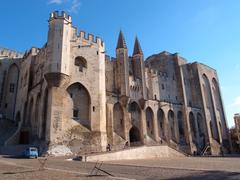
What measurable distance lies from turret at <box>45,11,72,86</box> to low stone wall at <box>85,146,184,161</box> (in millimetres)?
9828

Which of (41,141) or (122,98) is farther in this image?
(122,98)

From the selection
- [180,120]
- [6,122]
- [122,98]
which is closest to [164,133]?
[180,120]

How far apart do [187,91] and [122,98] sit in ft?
69.0

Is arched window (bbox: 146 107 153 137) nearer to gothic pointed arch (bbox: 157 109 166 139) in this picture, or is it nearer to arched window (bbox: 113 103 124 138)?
gothic pointed arch (bbox: 157 109 166 139)

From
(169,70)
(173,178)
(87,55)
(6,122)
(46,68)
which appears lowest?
(173,178)

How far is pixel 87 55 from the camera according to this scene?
26.7 metres

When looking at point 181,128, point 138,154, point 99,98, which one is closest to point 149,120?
point 181,128

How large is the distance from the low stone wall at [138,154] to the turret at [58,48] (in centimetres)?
983

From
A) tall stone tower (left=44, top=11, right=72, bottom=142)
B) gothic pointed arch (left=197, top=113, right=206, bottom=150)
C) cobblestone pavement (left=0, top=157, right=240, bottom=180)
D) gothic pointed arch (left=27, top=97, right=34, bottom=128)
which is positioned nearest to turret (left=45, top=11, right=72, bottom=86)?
tall stone tower (left=44, top=11, right=72, bottom=142)

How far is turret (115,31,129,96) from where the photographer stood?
1201 inches

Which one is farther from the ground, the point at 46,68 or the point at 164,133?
the point at 46,68

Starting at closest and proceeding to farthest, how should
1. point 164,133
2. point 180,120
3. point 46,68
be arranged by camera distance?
point 46,68
point 164,133
point 180,120

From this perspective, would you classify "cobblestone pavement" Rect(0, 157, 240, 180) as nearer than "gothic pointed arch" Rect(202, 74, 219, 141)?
Yes

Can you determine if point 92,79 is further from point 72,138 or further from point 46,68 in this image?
point 72,138
